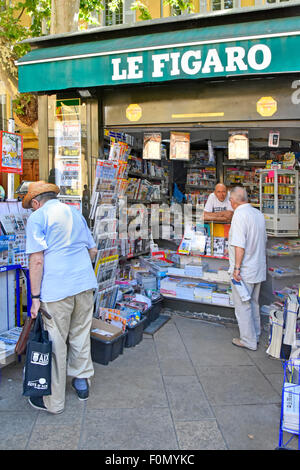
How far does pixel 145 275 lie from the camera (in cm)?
554

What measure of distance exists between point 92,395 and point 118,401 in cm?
26

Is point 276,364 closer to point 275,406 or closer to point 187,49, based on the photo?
point 275,406

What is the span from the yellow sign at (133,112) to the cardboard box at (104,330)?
2.60m

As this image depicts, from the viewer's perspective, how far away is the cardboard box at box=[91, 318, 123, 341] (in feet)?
12.6

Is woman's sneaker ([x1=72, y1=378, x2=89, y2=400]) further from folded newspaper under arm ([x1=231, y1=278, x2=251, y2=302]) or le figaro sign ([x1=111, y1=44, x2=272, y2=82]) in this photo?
le figaro sign ([x1=111, y1=44, x2=272, y2=82])

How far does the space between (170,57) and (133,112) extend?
92 centimetres

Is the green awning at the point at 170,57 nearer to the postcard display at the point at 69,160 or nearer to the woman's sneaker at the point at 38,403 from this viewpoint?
the postcard display at the point at 69,160

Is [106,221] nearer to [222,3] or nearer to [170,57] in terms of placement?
[170,57]

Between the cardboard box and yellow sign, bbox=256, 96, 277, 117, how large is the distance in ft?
9.85

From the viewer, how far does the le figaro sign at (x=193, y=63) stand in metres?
3.77

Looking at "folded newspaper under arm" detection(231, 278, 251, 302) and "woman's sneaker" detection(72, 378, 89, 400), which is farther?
"folded newspaper under arm" detection(231, 278, 251, 302)
